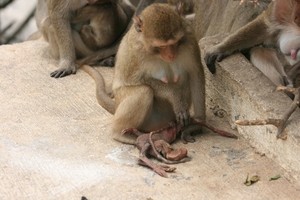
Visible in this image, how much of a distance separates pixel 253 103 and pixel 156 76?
97 centimetres

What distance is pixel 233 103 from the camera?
575 centimetres

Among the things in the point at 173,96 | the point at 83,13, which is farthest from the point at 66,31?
the point at 173,96

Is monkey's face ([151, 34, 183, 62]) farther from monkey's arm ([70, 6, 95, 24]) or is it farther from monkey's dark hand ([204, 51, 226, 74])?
monkey's arm ([70, 6, 95, 24])

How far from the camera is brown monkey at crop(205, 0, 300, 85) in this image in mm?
5371

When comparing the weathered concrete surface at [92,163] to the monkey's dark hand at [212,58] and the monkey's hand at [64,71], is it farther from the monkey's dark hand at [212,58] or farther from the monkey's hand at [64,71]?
the monkey's hand at [64,71]

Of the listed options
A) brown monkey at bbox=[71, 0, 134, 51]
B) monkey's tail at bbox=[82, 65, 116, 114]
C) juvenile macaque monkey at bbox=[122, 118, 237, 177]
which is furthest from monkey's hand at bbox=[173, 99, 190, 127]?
brown monkey at bbox=[71, 0, 134, 51]

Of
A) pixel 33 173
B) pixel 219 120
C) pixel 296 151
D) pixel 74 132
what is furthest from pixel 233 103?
pixel 33 173

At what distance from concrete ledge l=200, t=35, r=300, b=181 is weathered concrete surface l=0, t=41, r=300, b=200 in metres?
0.13

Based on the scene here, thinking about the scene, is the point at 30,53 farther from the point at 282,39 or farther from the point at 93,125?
the point at 282,39

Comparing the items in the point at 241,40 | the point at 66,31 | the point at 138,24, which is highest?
the point at 138,24

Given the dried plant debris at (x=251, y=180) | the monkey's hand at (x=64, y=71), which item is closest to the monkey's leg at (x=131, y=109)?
the dried plant debris at (x=251, y=180)

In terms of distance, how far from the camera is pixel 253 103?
5273 millimetres

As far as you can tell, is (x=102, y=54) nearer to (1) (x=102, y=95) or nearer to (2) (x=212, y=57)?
(1) (x=102, y=95)

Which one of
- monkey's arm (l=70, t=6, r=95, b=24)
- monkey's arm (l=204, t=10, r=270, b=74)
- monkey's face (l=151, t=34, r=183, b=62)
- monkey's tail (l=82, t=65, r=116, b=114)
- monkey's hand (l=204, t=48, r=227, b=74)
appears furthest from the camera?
monkey's arm (l=70, t=6, r=95, b=24)
